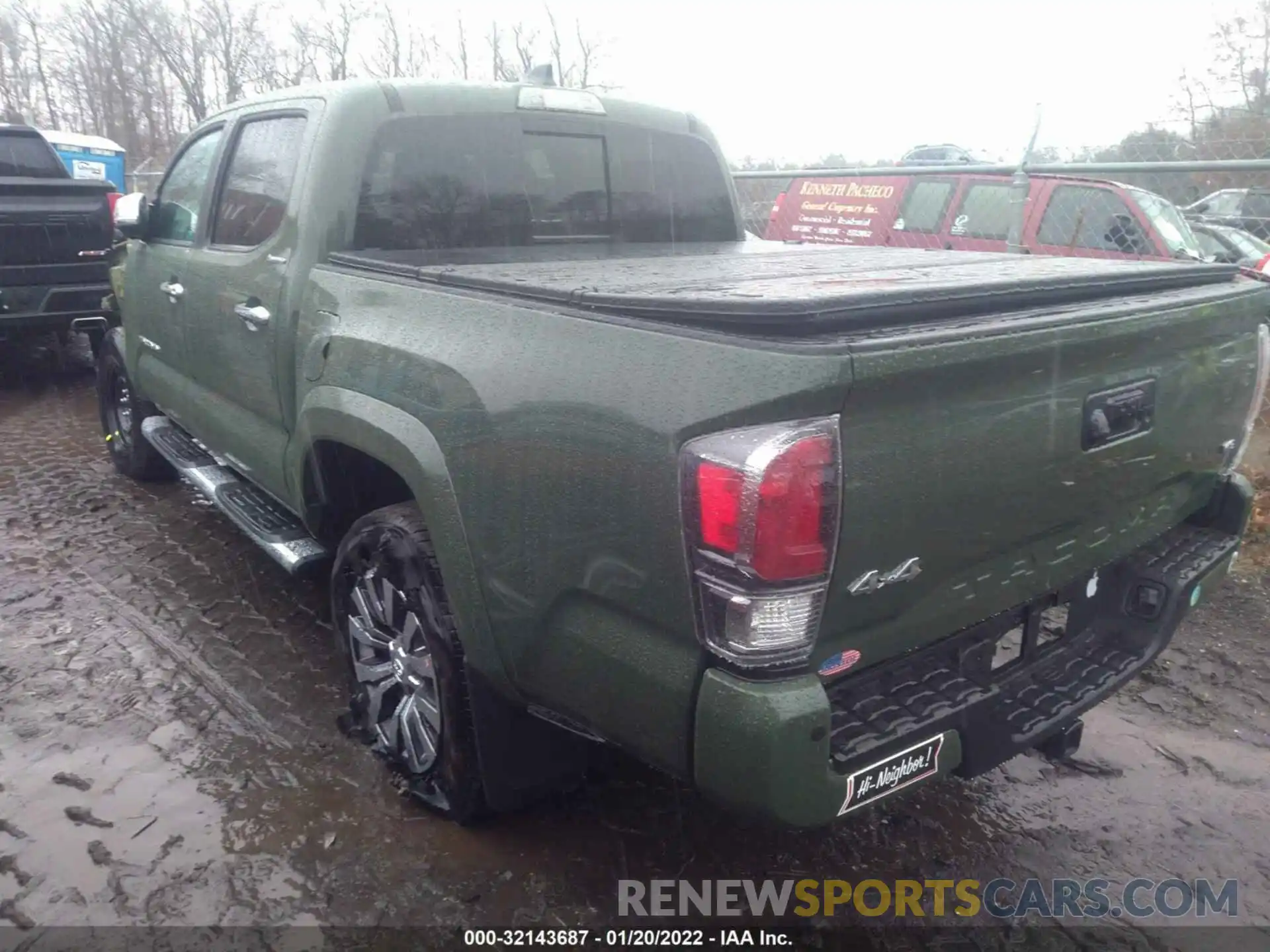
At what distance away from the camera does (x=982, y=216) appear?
29.8 ft

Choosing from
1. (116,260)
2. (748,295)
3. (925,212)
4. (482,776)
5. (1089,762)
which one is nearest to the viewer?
(748,295)

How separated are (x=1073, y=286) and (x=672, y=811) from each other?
1794mm

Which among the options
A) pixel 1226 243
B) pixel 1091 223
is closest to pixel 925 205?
pixel 1091 223

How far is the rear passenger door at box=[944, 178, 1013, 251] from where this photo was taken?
894 cm

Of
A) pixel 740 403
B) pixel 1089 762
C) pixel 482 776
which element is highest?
pixel 740 403

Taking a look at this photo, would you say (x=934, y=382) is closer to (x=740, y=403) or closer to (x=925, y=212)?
(x=740, y=403)

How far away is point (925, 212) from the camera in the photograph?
962 cm

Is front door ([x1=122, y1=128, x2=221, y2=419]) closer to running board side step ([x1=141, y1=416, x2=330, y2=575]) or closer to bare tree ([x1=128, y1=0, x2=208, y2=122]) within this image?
running board side step ([x1=141, y1=416, x2=330, y2=575])

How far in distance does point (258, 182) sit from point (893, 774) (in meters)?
3.07

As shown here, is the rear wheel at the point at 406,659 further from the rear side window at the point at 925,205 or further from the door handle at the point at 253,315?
the rear side window at the point at 925,205

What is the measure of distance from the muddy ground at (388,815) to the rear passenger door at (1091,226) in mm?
5056

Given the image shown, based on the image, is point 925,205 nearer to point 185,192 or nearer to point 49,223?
point 185,192

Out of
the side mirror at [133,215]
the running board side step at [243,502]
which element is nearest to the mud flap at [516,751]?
the running board side step at [243,502]

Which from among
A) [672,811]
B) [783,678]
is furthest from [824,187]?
[783,678]
